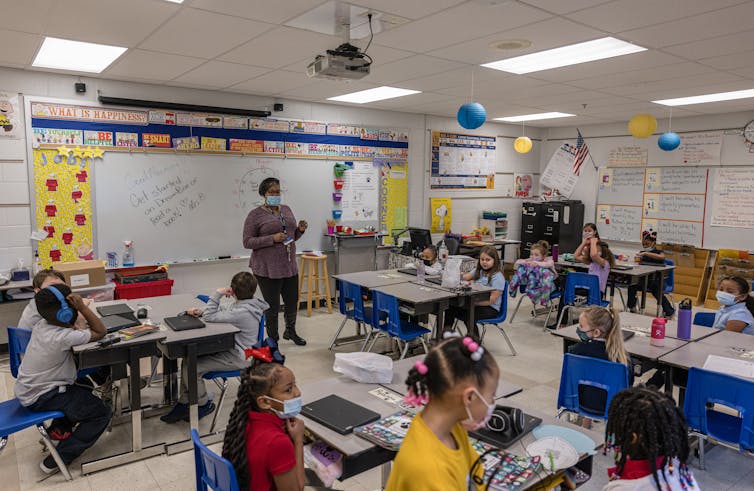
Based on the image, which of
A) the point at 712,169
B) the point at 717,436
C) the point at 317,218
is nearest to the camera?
the point at 717,436

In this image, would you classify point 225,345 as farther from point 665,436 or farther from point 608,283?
point 608,283

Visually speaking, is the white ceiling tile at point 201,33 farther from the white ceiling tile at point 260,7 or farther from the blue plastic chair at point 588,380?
the blue plastic chair at point 588,380

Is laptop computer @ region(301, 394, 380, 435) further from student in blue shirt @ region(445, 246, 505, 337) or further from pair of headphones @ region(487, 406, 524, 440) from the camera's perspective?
student in blue shirt @ region(445, 246, 505, 337)

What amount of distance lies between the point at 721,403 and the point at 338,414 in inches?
81.8

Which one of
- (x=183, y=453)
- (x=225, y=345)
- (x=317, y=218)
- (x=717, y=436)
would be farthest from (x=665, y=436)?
(x=317, y=218)

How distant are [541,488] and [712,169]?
7839 millimetres

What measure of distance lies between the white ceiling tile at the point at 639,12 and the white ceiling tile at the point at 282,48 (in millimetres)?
1793

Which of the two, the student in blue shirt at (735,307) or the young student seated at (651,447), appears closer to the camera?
the young student seated at (651,447)

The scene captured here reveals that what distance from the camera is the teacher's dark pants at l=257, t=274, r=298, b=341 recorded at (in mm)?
5359

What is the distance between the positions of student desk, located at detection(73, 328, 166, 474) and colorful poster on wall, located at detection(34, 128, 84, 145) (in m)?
3.07

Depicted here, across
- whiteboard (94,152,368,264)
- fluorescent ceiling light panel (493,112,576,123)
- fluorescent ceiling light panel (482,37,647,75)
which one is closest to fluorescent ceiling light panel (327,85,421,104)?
whiteboard (94,152,368,264)

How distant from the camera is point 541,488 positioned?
1.87 meters

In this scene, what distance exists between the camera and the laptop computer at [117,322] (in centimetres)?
341

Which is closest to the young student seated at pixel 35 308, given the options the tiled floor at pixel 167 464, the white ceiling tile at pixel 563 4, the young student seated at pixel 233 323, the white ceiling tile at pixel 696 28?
the young student seated at pixel 233 323
